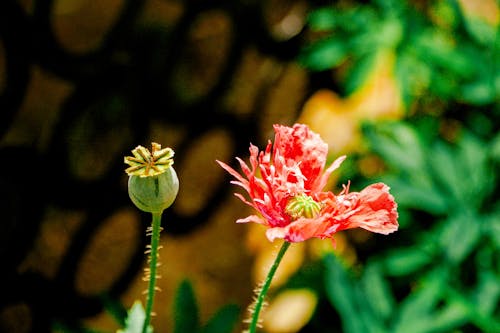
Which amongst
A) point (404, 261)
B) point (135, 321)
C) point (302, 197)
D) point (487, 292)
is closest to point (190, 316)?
point (135, 321)

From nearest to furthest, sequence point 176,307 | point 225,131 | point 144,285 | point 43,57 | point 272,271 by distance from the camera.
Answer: point 272,271
point 176,307
point 43,57
point 144,285
point 225,131

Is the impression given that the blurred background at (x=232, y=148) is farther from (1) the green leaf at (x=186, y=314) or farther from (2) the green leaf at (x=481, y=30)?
(1) the green leaf at (x=186, y=314)

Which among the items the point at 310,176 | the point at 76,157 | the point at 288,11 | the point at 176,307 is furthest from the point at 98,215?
the point at 310,176

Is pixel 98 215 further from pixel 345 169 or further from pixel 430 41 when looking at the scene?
pixel 430 41

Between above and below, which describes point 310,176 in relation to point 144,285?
above

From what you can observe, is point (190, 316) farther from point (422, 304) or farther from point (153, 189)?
point (422, 304)

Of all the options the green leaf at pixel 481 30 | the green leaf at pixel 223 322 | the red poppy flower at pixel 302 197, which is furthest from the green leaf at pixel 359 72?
the red poppy flower at pixel 302 197

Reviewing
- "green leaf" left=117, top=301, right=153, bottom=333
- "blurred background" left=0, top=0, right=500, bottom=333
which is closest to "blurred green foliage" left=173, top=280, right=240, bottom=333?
"green leaf" left=117, top=301, right=153, bottom=333
